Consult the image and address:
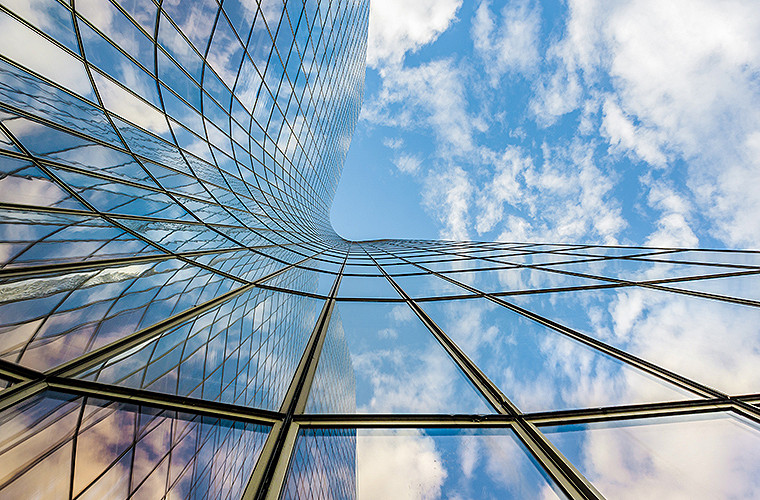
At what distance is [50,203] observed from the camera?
298 inches

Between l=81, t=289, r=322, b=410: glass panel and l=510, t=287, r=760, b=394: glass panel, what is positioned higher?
l=510, t=287, r=760, b=394: glass panel

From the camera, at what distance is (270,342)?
20.1 feet

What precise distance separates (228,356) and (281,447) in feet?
8.69

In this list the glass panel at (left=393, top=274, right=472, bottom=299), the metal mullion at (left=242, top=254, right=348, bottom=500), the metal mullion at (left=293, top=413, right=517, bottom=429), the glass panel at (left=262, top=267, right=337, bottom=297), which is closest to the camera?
the metal mullion at (left=242, top=254, right=348, bottom=500)

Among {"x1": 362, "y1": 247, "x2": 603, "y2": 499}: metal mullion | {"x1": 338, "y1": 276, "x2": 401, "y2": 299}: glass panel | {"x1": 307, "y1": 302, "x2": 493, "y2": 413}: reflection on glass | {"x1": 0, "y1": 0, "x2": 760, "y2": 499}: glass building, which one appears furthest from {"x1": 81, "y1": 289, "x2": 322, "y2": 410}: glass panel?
{"x1": 362, "y1": 247, "x2": 603, "y2": 499}: metal mullion

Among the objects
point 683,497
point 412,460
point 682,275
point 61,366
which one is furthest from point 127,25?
point 682,275

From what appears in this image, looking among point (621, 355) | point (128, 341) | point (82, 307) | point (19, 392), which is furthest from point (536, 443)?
point (82, 307)

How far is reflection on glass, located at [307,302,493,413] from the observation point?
4114 millimetres

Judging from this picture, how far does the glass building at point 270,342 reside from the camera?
3.11 m

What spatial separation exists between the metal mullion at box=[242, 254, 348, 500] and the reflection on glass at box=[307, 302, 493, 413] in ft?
0.52

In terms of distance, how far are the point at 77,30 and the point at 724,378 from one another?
16.8 m

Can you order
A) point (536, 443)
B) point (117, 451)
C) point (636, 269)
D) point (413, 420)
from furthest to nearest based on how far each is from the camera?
point (636, 269)
point (413, 420)
point (536, 443)
point (117, 451)

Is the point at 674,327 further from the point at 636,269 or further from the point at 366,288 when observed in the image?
the point at 366,288

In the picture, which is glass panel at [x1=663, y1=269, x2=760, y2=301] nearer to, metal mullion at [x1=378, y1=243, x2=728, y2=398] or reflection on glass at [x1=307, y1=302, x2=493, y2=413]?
metal mullion at [x1=378, y1=243, x2=728, y2=398]
